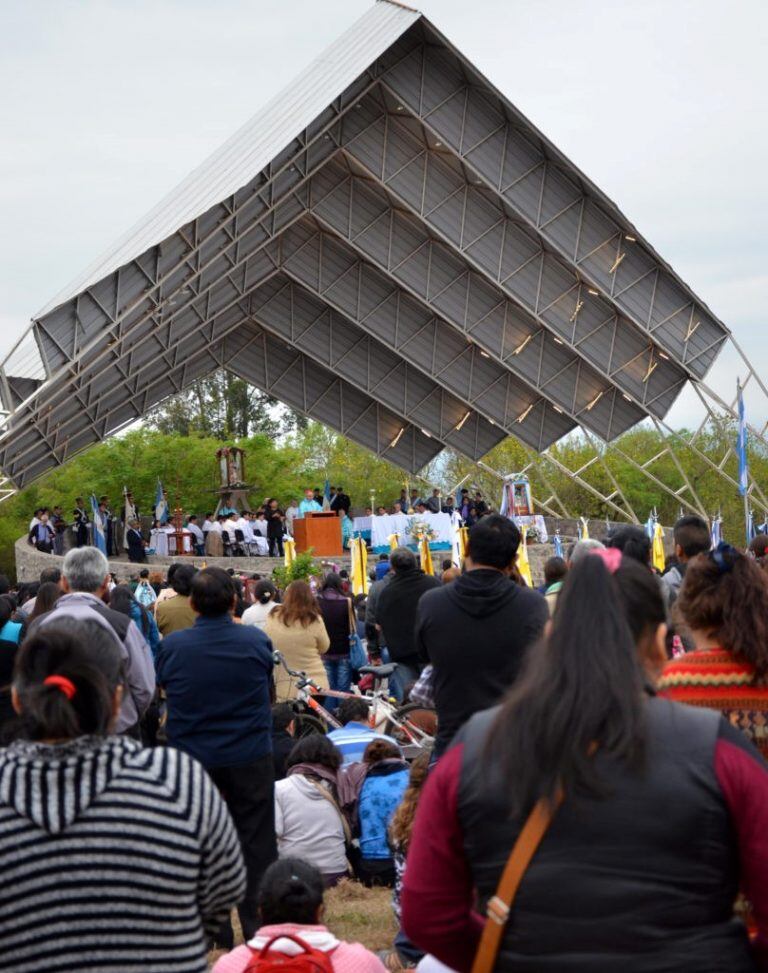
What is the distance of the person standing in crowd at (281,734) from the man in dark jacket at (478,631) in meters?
3.84

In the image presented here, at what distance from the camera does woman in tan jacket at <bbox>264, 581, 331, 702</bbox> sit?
34.1ft

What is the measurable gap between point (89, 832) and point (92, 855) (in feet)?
0.17

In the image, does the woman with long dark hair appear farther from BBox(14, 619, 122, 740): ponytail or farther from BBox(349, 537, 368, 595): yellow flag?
BBox(349, 537, 368, 595): yellow flag

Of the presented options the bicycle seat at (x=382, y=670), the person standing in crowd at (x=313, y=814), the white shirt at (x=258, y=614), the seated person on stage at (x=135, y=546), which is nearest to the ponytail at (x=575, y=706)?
the person standing in crowd at (x=313, y=814)

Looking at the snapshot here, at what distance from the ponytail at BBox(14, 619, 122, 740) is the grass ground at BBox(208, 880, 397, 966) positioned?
410cm

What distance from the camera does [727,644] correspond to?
14.4 feet

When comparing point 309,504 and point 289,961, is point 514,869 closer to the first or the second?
point 289,961

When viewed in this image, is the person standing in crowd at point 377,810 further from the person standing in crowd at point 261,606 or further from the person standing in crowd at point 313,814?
the person standing in crowd at point 261,606

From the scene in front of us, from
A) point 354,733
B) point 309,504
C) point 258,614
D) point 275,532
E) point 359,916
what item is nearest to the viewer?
point 359,916

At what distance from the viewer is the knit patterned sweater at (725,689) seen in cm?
429

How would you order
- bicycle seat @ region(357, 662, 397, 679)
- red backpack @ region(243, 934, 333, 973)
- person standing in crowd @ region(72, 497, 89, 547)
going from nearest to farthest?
red backpack @ region(243, 934, 333, 973) < bicycle seat @ region(357, 662, 397, 679) < person standing in crowd @ region(72, 497, 89, 547)

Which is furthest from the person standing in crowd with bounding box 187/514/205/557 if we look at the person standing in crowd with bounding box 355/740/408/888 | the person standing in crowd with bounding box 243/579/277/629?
the person standing in crowd with bounding box 355/740/408/888

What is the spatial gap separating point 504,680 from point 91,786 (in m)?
2.75

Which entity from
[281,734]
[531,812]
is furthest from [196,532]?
[531,812]
